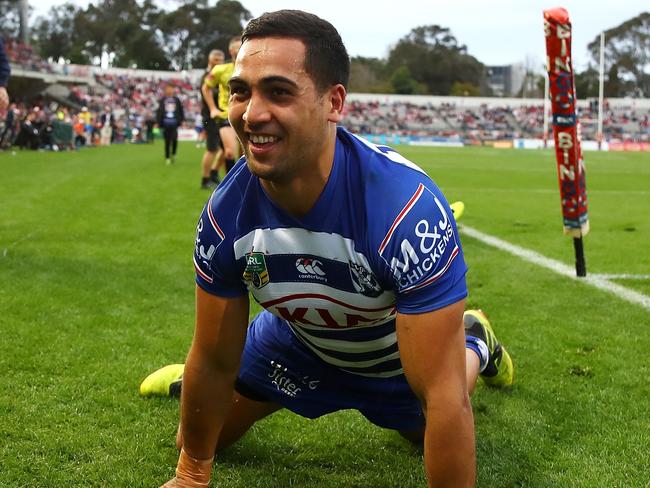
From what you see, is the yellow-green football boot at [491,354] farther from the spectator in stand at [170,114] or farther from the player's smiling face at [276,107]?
the spectator in stand at [170,114]

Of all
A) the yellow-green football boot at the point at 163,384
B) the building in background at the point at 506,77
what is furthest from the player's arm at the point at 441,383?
the building in background at the point at 506,77

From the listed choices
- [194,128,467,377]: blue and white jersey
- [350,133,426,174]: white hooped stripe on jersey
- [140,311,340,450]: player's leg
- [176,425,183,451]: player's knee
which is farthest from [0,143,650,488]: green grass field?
[350,133,426,174]: white hooped stripe on jersey

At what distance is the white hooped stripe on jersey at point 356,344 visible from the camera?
2.86 meters

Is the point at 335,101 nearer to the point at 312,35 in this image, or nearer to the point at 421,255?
the point at 312,35

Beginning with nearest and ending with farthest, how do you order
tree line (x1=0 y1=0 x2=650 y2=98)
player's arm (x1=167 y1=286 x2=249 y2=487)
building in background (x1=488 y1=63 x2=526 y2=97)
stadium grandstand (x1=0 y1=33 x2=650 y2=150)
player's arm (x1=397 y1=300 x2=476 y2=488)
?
player's arm (x1=397 y1=300 x2=476 y2=488) < player's arm (x1=167 y1=286 x2=249 y2=487) < stadium grandstand (x1=0 y1=33 x2=650 y2=150) < tree line (x1=0 y1=0 x2=650 y2=98) < building in background (x1=488 y1=63 x2=526 y2=97)

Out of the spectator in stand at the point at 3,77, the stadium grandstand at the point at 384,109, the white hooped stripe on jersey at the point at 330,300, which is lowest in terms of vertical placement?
the white hooped stripe on jersey at the point at 330,300

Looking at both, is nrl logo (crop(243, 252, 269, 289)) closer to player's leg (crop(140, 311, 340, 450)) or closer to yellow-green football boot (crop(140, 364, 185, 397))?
player's leg (crop(140, 311, 340, 450))

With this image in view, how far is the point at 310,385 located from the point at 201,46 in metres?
105

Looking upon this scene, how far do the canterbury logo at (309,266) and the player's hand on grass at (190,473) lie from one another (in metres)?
0.83

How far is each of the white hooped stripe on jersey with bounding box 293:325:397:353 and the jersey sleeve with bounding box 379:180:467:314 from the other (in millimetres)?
446

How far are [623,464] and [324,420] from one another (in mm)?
1213

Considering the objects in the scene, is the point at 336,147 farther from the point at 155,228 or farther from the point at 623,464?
the point at 155,228

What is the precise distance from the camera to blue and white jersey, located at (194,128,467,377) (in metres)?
2.37

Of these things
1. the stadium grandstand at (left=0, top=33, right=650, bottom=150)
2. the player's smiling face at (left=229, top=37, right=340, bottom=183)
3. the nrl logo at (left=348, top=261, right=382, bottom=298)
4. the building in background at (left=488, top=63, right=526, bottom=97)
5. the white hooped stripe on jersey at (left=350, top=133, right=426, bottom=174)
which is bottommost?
the nrl logo at (left=348, top=261, right=382, bottom=298)
